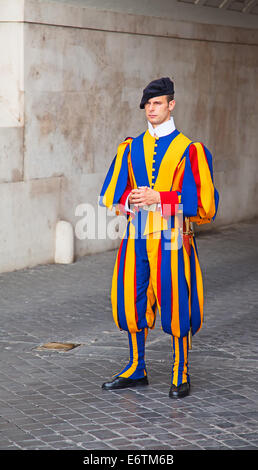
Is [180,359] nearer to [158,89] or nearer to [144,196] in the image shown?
[144,196]

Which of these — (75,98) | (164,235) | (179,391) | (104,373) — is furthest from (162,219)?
(75,98)

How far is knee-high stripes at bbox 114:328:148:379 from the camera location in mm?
6094

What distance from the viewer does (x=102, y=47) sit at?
36.7 ft

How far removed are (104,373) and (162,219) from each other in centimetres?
127

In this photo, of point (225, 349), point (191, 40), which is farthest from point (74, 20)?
point (225, 349)

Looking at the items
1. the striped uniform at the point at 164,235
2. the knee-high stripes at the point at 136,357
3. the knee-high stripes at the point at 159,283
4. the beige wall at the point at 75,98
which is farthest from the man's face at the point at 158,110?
the beige wall at the point at 75,98

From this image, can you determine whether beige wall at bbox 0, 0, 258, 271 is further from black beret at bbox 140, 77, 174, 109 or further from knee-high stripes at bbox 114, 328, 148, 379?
black beret at bbox 140, 77, 174, 109

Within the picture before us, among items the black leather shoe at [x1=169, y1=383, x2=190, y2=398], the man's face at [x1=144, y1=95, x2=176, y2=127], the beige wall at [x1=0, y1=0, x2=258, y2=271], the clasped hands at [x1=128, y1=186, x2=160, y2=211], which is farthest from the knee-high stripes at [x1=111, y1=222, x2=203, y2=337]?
the beige wall at [x1=0, y1=0, x2=258, y2=271]

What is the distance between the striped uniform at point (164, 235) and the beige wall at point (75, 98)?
4220mm

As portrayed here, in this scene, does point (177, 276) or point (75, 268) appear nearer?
point (177, 276)

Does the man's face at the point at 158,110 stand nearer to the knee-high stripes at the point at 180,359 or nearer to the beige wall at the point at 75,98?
the knee-high stripes at the point at 180,359

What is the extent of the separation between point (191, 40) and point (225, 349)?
6650mm

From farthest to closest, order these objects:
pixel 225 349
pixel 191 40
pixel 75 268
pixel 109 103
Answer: pixel 191 40 < pixel 109 103 < pixel 75 268 < pixel 225 349
